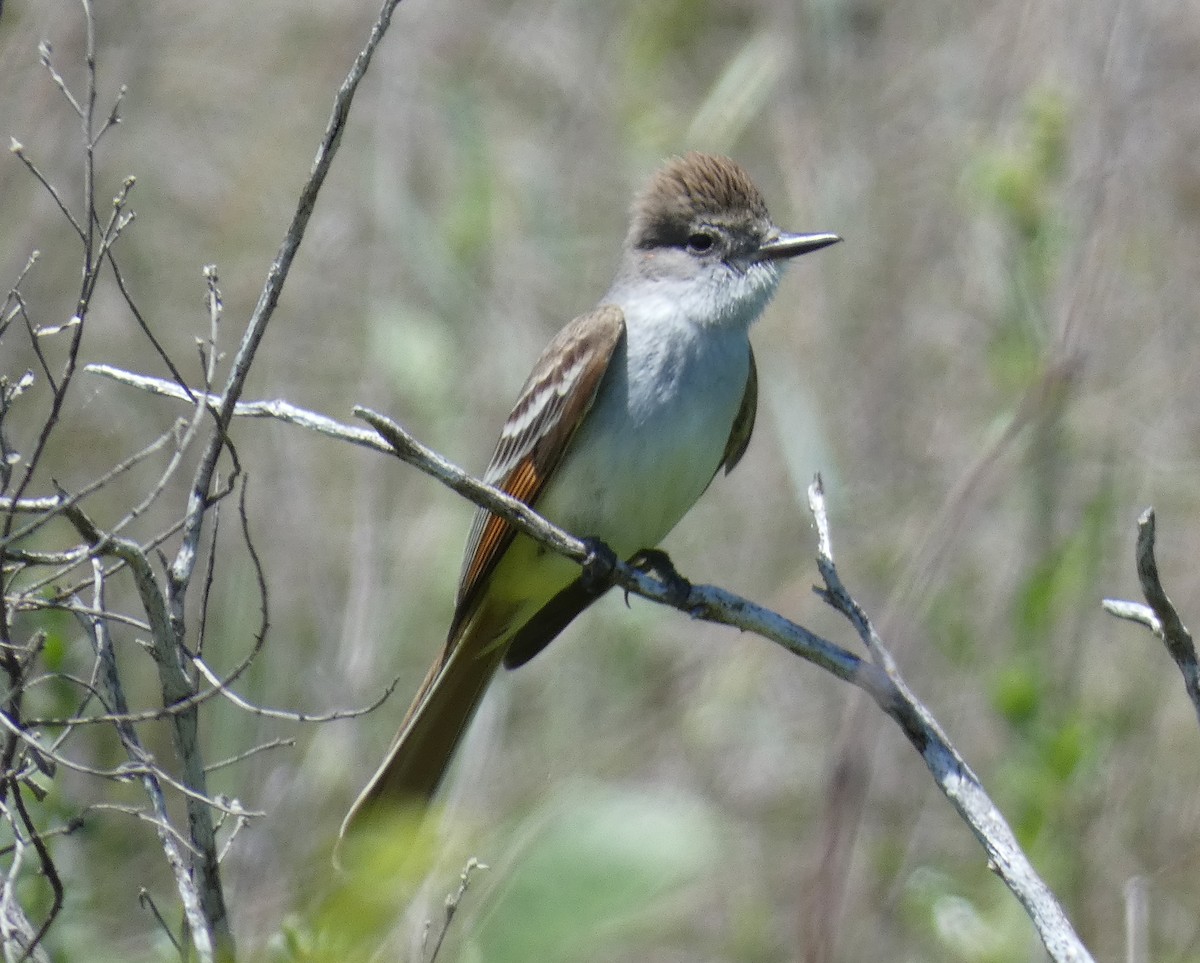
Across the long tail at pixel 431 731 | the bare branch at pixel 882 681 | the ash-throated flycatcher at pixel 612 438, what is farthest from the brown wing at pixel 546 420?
the bare branch at pixel 882 681

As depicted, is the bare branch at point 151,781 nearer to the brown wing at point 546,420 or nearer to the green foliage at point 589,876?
the green foliage at point 589,876

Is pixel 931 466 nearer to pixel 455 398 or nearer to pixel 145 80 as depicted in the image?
pixel 455 398

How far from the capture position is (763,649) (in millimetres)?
5613

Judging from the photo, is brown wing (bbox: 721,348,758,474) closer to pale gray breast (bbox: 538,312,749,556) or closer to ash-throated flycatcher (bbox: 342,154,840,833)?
ash-throated flycatcher (bbox: 342,154,840,833)

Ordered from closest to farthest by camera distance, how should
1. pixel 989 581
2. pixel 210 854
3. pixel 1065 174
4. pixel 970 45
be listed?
pixel 210 854
pixel 1065 174
pixel 989 581
pixel 970 45

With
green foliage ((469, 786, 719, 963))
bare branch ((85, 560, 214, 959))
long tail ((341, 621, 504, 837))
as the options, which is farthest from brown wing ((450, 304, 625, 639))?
green foliage ((469, 786, 719, 963))

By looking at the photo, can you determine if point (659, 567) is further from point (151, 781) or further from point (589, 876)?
point (589, 876)

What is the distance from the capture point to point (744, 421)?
13.3ft

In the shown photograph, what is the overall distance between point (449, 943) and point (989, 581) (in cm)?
258

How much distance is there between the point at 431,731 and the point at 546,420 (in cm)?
75

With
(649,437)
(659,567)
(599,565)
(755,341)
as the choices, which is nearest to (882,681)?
(599,565)

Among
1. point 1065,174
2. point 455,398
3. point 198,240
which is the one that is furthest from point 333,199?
point 1065,174

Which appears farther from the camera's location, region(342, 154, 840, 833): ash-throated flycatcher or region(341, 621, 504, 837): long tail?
region(342, 154, 840, 833): ash-throated flycatcher

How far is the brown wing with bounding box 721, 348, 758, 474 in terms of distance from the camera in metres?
4.01
